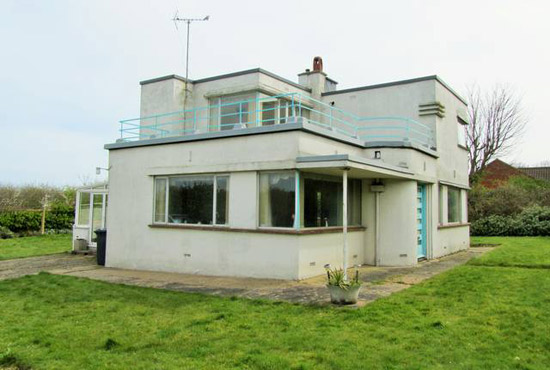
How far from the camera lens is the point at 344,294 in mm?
8195

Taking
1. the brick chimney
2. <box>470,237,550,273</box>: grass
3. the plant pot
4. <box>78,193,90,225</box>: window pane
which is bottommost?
the plant pot

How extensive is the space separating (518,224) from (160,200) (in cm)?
2032

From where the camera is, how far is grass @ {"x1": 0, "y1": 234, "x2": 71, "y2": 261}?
59.5ft

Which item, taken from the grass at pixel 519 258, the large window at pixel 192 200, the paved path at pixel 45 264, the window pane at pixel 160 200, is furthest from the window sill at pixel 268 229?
the grass at pixel 519 258

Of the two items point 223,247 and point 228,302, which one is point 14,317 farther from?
point 223,247

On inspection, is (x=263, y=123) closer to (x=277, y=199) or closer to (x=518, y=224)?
(x=277, y=199)

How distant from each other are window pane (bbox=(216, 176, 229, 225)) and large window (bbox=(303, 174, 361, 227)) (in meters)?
2.25

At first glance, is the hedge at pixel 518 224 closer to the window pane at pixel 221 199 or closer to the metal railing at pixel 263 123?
the metal railing at pixel 263 123

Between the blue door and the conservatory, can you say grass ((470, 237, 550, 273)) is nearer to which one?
the blue door

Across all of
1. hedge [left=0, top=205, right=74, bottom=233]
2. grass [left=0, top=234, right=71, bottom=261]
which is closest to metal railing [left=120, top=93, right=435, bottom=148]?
grass [left=0, top=234, right=71, bottom=261]

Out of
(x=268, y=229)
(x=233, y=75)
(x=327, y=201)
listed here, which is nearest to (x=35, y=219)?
(x=233, y=75)

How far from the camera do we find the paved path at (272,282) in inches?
366

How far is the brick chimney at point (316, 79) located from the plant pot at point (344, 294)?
38.6 feet

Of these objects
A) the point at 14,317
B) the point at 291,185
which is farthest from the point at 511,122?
the point at 14,317
